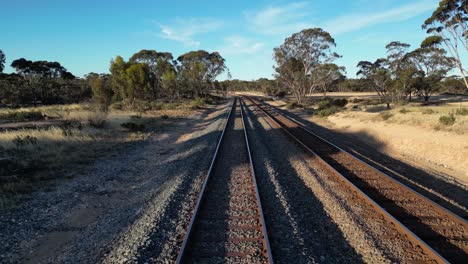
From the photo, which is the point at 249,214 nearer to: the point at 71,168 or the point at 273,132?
the point at 71,168

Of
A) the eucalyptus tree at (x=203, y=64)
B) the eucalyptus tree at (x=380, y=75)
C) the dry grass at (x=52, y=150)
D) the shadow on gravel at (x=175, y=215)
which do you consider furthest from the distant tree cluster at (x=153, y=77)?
the eucalyptus tree at (x=380, y=75)

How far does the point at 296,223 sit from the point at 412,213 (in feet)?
8.48

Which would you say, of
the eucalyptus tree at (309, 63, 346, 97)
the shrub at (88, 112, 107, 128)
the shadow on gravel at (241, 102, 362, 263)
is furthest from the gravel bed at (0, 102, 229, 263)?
the eucalyptus tree at (309, 63, 346, 97)

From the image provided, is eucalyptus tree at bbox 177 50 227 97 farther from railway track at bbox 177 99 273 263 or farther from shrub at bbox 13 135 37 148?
railway track at bbox 177 99 273 263

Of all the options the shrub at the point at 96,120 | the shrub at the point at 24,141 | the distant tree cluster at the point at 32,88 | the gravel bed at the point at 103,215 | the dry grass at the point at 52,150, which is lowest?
the gravel bed at the point at 103,215

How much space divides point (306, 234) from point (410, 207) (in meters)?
2.80

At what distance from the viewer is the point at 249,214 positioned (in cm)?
620

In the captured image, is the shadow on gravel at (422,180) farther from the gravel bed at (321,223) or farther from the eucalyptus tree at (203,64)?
Answer: the eucalyptus tree at (203,64)

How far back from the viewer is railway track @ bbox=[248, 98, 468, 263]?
481 centimetres

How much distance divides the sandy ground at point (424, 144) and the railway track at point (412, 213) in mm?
3138

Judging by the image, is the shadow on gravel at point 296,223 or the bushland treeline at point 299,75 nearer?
the shadow on gravel at point 296,223

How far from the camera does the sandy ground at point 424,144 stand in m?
10.8

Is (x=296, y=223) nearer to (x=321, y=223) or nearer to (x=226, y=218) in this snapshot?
(x=321, y=223)

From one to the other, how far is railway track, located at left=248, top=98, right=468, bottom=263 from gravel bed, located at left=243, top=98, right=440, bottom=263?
204mm
